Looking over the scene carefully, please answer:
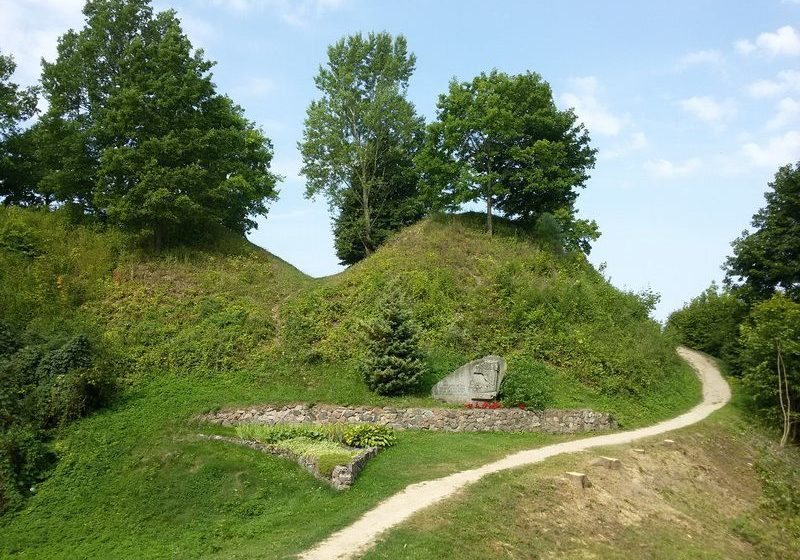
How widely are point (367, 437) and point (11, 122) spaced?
3018 cm

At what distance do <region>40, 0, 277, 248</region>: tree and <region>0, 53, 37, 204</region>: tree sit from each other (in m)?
3.51

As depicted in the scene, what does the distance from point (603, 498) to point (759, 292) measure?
71.2ft

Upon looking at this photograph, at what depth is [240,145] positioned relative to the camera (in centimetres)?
3434

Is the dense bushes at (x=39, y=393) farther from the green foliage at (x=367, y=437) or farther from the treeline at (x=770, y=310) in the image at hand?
the treeline at (x=770, y=310)

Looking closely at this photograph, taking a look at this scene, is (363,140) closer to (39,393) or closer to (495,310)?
(495,310)

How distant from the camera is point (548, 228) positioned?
35.1 metres

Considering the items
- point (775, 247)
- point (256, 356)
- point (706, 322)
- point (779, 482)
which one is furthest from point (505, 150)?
point (706, 322)

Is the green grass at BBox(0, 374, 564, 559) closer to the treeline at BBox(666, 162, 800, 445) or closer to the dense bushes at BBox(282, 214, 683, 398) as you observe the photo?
the dense bushes at BBox(282, 214, 683, 398)

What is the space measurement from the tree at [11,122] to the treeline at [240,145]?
0.08m

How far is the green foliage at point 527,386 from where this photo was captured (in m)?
21.3

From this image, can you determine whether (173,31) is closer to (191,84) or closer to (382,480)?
(191,84)

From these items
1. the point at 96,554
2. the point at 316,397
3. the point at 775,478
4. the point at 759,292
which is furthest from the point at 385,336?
the point at 759,292

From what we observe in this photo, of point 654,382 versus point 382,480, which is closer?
point 382,480

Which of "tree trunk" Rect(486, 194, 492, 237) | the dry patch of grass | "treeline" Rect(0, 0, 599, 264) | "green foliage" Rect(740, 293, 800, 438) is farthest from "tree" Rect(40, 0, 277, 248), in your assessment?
"green foliage" Rect(740, 293, 800, 438)
